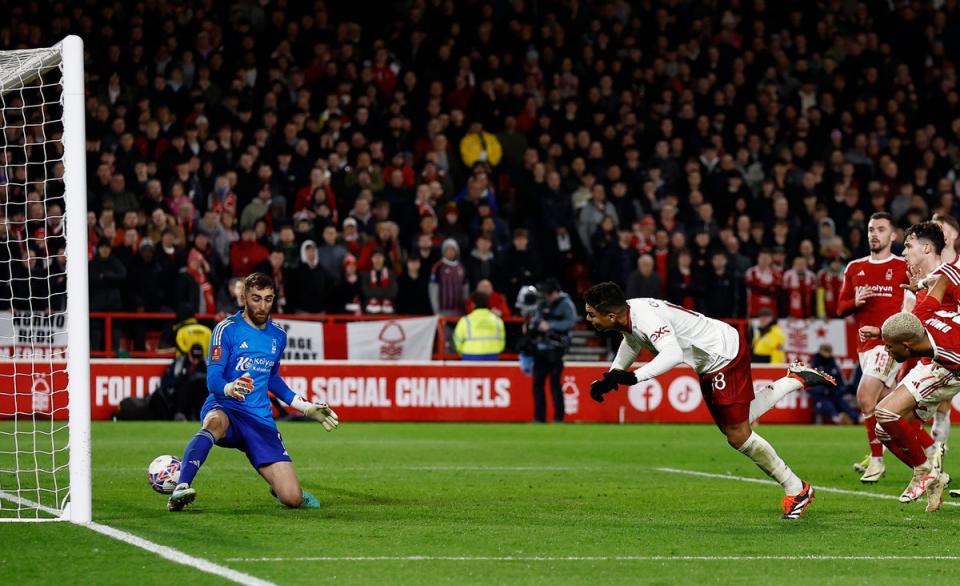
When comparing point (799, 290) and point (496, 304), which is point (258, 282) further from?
point (799, 290)

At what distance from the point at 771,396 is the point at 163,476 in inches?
162

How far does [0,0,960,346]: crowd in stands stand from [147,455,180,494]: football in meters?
10.2

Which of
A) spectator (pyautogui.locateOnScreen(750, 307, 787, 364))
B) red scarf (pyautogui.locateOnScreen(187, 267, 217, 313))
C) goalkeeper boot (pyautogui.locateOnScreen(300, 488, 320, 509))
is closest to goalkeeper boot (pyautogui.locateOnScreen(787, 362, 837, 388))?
goalkeeper boot (pyautogui.locateOnScreen(300, 488, 320, 509))

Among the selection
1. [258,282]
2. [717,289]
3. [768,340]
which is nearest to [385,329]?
[717,289]

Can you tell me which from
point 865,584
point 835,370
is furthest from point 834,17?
point 865,584

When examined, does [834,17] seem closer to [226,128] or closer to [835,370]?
[835,370]

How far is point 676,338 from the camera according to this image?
9.59m

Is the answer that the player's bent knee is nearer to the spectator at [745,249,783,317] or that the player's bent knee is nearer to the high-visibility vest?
the high-visibility vest

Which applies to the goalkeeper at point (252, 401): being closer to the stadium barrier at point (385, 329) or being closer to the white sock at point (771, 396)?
the white sock at point (771, 396)

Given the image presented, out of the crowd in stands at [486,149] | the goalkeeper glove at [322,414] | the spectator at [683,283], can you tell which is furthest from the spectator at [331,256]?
the goalkeeper glove at [322,414]

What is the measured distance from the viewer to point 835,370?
22641 mm

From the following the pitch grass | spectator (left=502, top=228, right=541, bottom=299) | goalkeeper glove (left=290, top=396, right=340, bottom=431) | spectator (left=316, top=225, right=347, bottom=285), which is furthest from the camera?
spectator (left=502, top=228, right=541, bottom=299)

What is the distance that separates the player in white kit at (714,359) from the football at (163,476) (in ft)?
9.59

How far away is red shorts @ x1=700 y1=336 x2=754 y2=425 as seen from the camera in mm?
9703
